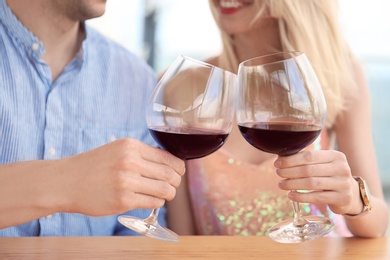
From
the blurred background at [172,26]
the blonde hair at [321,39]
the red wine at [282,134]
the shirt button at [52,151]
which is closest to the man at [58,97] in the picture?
the shirt button at [52,151]

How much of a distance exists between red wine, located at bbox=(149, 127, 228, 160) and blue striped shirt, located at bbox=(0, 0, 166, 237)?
0.61 meters

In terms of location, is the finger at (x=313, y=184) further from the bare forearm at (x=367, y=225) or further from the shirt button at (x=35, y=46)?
the shirt button at (x=35, y=46)

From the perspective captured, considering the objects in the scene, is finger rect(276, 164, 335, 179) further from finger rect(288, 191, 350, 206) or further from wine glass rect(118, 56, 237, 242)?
wine glass rect(118, 56, 237, 242)

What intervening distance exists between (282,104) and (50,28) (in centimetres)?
91

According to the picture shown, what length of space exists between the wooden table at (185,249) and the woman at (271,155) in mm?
491

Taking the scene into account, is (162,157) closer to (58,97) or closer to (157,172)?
(157,172)

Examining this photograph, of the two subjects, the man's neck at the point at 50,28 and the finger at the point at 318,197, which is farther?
the man's neck at the point at 50,28

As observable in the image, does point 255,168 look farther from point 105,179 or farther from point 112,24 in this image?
point 112,24

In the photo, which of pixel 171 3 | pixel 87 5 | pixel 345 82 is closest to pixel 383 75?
pixel 171 3

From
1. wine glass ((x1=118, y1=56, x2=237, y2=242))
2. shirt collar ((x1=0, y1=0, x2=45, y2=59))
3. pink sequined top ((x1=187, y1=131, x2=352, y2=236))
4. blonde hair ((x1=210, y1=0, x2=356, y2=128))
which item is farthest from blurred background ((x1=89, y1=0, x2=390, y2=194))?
wine glass ((x1=118, y1=56, x2=237, y2=242))

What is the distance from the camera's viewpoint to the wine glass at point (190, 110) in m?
1.19

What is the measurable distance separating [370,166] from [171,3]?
135 inches

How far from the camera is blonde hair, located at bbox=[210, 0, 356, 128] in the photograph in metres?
1.96

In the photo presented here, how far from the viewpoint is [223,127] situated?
121cm
